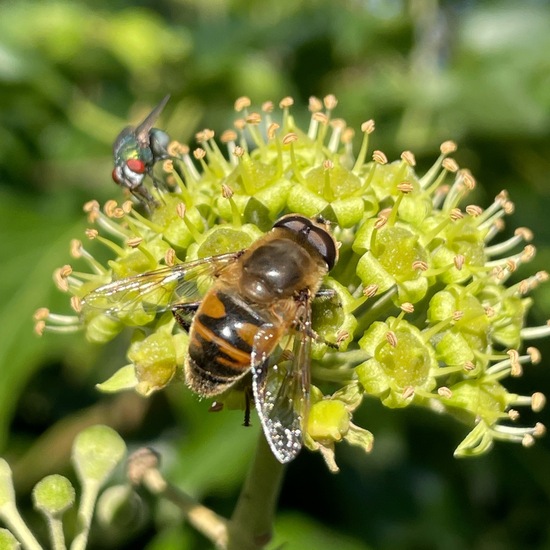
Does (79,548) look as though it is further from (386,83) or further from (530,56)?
(530,56)

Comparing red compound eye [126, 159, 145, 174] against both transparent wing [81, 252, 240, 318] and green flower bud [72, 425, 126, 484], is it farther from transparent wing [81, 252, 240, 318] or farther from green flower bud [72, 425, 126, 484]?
green flower bud [72, 425, 126, 484]

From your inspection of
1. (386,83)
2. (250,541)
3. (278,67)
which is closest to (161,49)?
(278,67)

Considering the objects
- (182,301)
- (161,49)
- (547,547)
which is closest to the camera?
(182,301)

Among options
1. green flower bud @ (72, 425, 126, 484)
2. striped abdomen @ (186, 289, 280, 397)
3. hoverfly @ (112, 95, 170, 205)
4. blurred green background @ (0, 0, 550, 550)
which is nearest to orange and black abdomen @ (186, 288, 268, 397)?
striped abdomen @ (186, 289, 280, 397)

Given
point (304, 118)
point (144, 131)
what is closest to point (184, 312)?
point (144, 131)

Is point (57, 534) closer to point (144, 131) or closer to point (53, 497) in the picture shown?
point (53, 497)

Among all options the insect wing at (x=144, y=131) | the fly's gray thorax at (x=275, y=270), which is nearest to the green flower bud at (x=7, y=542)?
the fly's gray thorax at (x=275, y=270)
